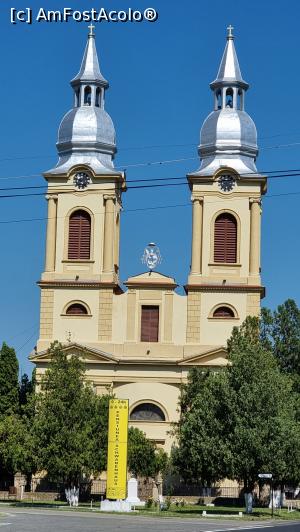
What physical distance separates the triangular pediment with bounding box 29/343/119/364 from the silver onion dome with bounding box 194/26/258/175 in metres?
13.0

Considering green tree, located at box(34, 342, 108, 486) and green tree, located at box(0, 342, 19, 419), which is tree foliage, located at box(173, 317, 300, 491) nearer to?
green tree, located at box(34, 342, 108, 486)

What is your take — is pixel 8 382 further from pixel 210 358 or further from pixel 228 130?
pixel 228 130

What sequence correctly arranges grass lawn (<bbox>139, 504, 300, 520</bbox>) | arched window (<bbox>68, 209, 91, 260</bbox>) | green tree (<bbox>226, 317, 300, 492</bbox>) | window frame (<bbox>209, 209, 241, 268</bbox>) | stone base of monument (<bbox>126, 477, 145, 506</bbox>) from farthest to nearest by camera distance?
arched window (<bbox>68, 209, 91, 260</bbox>) → window frame (<bbox>209, 209, 241, 268</bbox>) → stone base of monument (<bbox>126, 477, 145, 506</bbox>) → green tree (<bbox>226, 317, 300, 492</bbox>) → grass lawn (<bbox>139, 504, 300, 520</bbox>)

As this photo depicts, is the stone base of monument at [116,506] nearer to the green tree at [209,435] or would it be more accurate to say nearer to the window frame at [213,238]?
the green tree at [209,435]

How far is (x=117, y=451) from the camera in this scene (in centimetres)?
6775

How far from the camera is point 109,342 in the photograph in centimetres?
9238

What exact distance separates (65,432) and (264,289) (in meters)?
22.4

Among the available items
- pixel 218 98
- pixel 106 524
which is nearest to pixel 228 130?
pixel 218 98

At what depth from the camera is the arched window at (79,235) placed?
3627 inches

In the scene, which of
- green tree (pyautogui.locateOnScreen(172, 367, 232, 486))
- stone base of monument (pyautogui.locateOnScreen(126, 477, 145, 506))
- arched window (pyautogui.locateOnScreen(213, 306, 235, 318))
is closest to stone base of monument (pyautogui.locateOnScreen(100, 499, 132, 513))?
green tree (pyautogui.locateOnScreen(172, 367, 232, 486))

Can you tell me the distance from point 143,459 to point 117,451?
17.7 meters

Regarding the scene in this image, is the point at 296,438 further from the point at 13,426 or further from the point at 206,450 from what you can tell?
the point at 13,426

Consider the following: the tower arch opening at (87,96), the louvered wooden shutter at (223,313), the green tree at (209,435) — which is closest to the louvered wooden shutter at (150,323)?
the louvered wooden shutter at (223,313)

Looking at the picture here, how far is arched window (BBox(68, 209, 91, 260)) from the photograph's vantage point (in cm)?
9212
